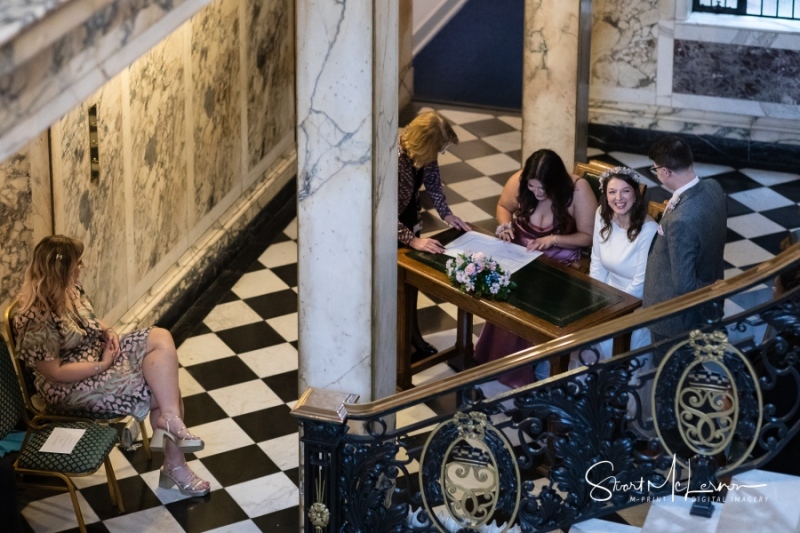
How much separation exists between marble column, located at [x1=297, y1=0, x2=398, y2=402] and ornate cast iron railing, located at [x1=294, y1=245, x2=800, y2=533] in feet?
0.94

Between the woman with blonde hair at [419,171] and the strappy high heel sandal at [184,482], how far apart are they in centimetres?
170

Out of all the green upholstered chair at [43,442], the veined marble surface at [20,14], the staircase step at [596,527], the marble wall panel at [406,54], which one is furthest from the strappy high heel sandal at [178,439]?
the marble wall panel at [406,54]

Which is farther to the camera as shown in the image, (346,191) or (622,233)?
(622,233)

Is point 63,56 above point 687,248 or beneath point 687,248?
above

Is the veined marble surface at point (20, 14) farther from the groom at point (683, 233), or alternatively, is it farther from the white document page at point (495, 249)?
the white document page at point (495, 249)

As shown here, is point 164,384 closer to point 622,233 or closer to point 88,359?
point 88,359

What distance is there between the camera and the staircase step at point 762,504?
188 inches

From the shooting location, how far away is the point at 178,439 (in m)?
6.81

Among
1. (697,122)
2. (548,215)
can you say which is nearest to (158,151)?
(548,215)

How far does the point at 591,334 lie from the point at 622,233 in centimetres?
220

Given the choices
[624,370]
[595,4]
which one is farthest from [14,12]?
[595,4]

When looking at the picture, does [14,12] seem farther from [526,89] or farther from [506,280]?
[526,89]

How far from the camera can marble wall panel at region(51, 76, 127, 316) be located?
23.2 ft

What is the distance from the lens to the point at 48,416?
6.57 metres
